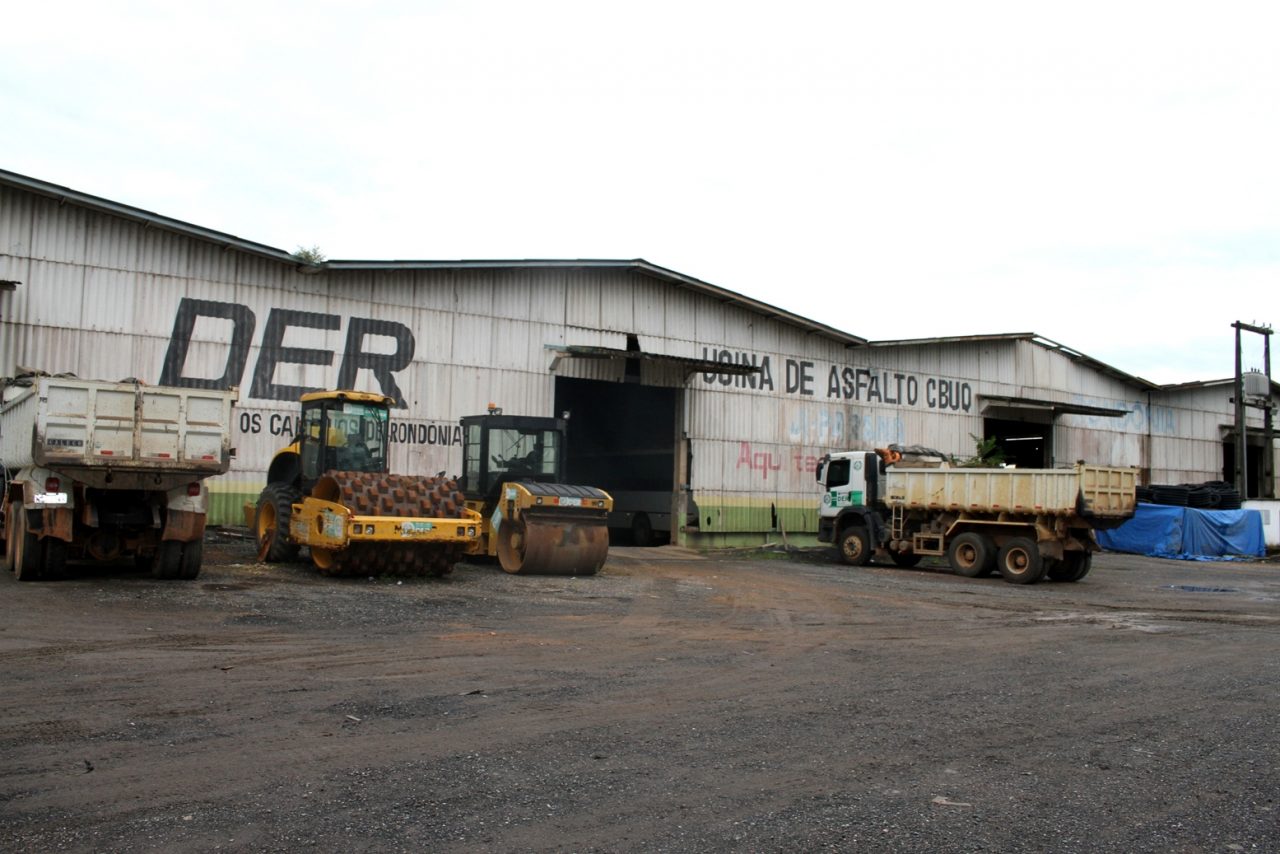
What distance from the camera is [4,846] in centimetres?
468

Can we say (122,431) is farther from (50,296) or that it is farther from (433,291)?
(433,291)

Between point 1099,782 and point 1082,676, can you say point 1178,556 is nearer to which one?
point 1082,676

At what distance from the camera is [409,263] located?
23078 millimetres

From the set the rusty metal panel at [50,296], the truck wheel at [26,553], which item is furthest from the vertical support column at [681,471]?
the truck wheel at [26,553]

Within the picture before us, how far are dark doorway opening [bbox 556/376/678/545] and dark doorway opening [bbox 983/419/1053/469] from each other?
1250cm

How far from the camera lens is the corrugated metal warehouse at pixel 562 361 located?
20.0 m

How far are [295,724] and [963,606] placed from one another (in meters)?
11.8

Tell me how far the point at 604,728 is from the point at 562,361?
62.2 ft

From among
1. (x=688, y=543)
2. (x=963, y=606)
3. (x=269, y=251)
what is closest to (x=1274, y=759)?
(x=963, y=606)

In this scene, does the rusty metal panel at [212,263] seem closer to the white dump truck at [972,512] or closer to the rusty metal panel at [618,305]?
the rusty metal panel at [618,305]

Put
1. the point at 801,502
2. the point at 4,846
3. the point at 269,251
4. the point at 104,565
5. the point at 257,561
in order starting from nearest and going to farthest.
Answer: the point at 4,846 → the point at 104,565 → the point at 257,561 → the point at 269,251 → the point at 801,502

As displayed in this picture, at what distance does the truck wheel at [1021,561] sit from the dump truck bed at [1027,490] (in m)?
0.66

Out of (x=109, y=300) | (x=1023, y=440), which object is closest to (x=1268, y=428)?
(x=1023, y=440)

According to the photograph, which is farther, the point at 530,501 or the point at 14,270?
the point at 14,270
